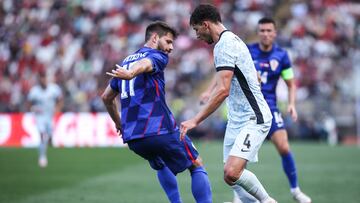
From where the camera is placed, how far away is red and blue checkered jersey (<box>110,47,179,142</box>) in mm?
7844

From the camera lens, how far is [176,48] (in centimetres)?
2980

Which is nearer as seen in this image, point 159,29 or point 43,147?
point 159,29

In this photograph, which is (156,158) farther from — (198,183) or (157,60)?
(157,60)

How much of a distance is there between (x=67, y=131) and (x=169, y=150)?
1822cm

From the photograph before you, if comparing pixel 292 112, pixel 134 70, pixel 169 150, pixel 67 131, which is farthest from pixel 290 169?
pixel 67 131

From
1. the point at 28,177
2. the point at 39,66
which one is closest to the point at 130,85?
the point at 28,177

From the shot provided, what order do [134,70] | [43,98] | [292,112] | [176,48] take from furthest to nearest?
[176,48]
[43,98]
[292,112]
[134,70]

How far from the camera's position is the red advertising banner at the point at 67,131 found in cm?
2536

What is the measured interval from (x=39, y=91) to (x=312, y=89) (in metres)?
13.2

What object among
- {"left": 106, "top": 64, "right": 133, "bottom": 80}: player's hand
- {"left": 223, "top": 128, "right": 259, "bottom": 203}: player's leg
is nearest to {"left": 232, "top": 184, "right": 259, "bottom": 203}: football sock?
{"left": 223, "top": 128, "right": 259, "bottom": 203}: player's leg

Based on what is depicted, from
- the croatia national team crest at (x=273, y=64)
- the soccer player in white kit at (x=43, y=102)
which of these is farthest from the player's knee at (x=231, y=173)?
the soccer player in white kit at (x=43, y=102)

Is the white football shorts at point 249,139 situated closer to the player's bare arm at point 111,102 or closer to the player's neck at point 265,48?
the player's bare arm at point 111,102

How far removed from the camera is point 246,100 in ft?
25.9

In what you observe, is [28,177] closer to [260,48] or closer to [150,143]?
[260,48]
